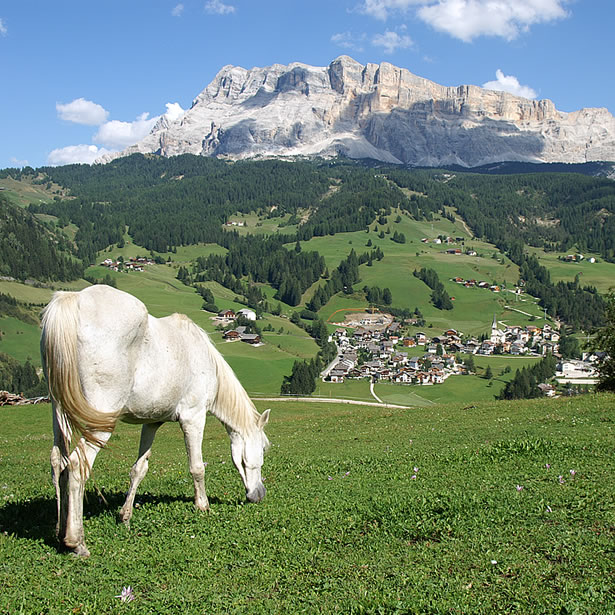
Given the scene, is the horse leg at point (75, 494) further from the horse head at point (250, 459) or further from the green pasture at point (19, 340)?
the green pasture at point (19, 340)

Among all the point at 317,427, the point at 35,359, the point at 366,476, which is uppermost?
the point at 366,476

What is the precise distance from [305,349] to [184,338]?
134 m

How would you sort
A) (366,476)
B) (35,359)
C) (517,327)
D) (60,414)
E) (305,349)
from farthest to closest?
(517,327)
(305,349)
(35,359)
(366,476)
(60,414)

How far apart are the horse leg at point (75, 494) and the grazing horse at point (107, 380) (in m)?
0.01

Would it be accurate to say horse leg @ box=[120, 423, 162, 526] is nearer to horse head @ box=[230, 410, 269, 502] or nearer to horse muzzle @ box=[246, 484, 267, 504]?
horse head @ box=[230, 410, 269, 502]

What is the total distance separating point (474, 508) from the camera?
930 cm

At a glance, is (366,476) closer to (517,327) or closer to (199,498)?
(199,498)

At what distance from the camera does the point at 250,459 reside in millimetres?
11102

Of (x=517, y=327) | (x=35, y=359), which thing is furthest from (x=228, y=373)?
(x=517, y=327)

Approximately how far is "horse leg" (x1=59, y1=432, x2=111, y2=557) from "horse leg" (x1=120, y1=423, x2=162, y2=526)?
4.18ft

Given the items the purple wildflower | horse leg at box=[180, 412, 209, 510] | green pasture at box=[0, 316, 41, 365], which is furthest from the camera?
green pasture at box=[0, 316, 41, 365]

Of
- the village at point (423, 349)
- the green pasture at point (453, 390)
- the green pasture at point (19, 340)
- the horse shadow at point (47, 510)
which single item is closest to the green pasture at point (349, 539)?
the horse shadow at point (47, 510)

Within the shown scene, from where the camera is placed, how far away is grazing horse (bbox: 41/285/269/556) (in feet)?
26.3

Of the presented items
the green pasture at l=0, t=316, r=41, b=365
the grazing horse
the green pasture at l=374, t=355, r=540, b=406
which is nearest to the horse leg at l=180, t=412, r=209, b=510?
the grazing horse
